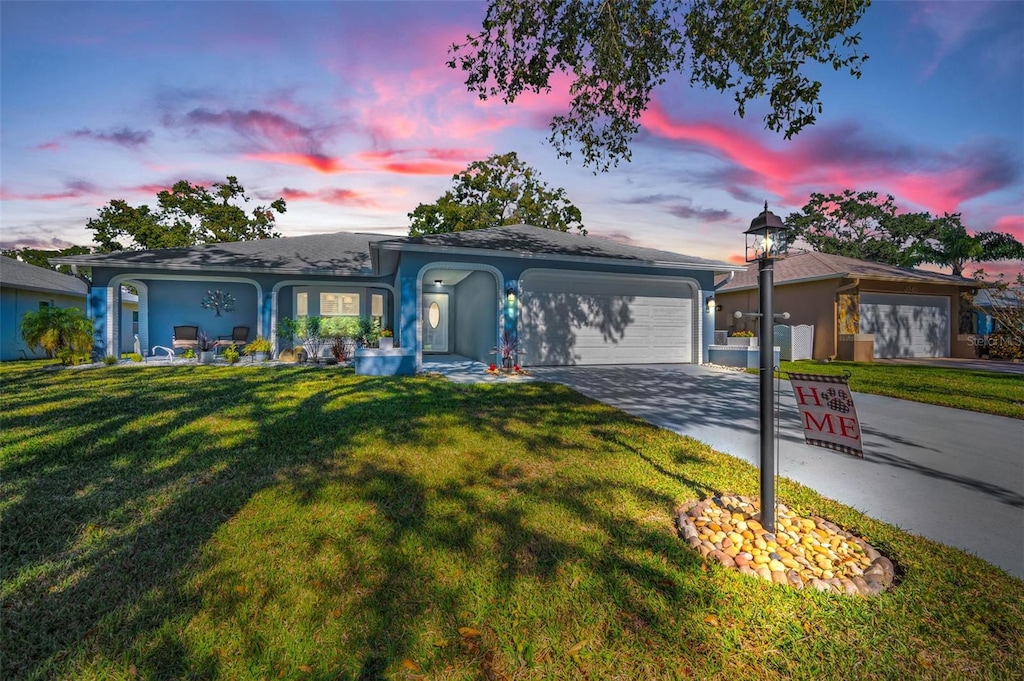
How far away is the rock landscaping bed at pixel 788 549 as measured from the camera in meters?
2.28

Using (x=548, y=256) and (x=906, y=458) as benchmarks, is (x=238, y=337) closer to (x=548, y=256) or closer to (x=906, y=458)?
(x=548, y=256)

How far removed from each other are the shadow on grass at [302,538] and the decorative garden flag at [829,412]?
1.09m

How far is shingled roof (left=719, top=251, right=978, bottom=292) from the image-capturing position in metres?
15.7

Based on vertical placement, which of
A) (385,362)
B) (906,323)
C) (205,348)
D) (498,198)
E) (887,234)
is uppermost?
(498,198)

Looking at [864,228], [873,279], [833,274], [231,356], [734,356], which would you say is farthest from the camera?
[864,228]

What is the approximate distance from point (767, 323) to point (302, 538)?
10.4 ft

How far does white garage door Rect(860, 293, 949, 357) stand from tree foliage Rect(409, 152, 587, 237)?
72.2 feet

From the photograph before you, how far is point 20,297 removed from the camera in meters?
15.2

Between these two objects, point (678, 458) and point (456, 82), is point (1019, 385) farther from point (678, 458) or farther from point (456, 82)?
point (456, 82)

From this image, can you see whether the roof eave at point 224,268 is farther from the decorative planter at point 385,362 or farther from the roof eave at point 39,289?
the decorative planter at point 385,362

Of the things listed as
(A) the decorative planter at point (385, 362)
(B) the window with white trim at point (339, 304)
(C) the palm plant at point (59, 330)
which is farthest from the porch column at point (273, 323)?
(A) the decorative planter at point (385, 362)

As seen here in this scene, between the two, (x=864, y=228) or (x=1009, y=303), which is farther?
(x=864, y=228)

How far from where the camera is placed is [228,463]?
4.06 metres

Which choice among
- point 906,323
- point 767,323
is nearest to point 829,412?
point 767,323
